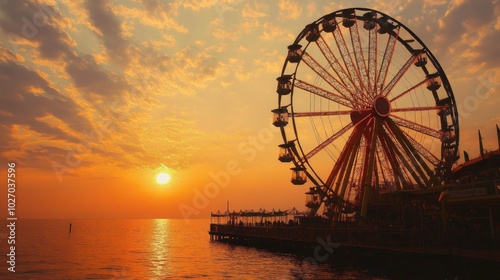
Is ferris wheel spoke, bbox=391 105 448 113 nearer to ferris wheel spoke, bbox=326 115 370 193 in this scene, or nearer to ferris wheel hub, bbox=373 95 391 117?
ferris wheel hub, bbox=373 95 391 117

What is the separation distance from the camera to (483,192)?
26.7 meters

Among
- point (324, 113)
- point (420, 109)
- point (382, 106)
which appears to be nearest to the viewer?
point (324, 113)

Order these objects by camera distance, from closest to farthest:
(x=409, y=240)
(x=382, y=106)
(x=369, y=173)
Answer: (x=409, y=240) → (x=369, y=173) → (x=382, y=106)

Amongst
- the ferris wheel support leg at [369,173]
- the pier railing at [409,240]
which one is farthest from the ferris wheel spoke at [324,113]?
the pier railing at [409,240]

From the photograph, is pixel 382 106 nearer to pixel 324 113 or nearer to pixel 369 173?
pixel 324 113

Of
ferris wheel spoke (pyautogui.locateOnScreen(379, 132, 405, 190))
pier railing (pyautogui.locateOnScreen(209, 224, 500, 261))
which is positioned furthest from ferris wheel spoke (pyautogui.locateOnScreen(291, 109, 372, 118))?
pier railing (pyautogui.locateOnScreen(209, 224, 500, 261))

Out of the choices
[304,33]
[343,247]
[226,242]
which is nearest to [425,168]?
[343,247]

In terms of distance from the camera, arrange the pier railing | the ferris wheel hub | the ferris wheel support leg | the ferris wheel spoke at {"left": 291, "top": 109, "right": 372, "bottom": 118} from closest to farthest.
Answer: the pier railing
the ferris wheel support leg
the ferris wheel spoke at {"left": 291, "top": 109, "right": 372, "bottom": 118}
the ferris wheel hub

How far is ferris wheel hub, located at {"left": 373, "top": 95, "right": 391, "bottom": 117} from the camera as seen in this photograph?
4209 centimetres

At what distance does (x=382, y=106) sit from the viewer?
42.5 m

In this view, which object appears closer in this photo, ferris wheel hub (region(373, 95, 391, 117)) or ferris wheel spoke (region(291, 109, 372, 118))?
ferris wheel spoke (region(291, 109, 372, 118))

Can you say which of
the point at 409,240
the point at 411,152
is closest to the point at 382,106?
the point at 411,152

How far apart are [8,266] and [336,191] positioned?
32.5 m

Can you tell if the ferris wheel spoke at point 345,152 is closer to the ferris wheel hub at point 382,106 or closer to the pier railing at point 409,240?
the ferris wheel hub at point 382,106
